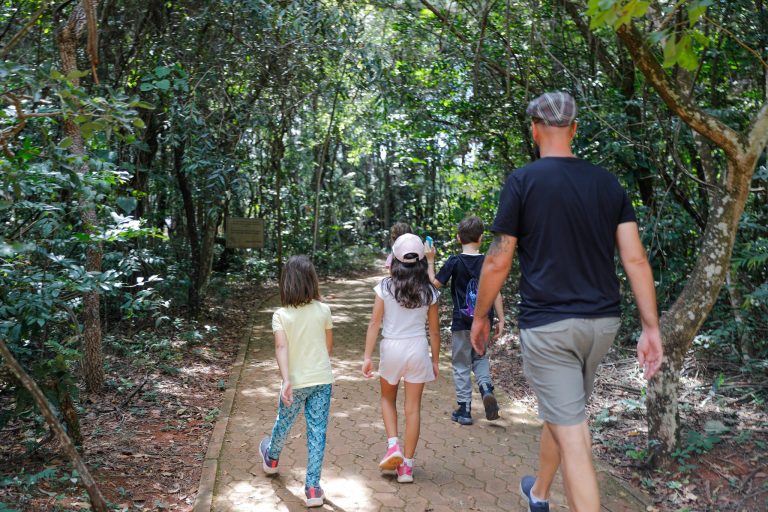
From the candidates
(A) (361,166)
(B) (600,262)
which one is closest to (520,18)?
(B) (600,262)

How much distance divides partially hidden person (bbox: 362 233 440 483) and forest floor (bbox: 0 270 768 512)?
4.95 ft

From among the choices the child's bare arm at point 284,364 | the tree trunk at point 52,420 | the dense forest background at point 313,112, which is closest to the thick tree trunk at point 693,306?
the dense forest background at point 313,112

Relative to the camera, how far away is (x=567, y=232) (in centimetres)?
339

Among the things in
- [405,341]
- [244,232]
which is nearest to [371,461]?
[405,341]

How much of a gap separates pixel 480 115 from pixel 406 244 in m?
6.76

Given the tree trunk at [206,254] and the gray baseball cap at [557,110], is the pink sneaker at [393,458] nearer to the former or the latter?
the gray baseball cap at [557,110]

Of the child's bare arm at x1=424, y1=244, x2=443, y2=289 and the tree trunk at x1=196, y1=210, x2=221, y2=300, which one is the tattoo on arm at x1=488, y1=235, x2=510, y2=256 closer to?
the child's bare arm at x1=424, y1=244, x2=443, y2=289

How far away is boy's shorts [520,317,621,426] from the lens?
3354 millimetres

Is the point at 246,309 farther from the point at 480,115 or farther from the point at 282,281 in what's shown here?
the point at 282,281

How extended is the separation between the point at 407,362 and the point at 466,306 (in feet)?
4.67

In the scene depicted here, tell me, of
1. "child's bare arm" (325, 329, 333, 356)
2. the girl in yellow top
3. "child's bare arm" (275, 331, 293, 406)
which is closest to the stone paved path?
the girl in yellow top

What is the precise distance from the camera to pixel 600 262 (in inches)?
135

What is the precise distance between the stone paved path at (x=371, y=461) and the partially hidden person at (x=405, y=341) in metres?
0.32

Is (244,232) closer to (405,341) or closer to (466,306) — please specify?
(466,306)
